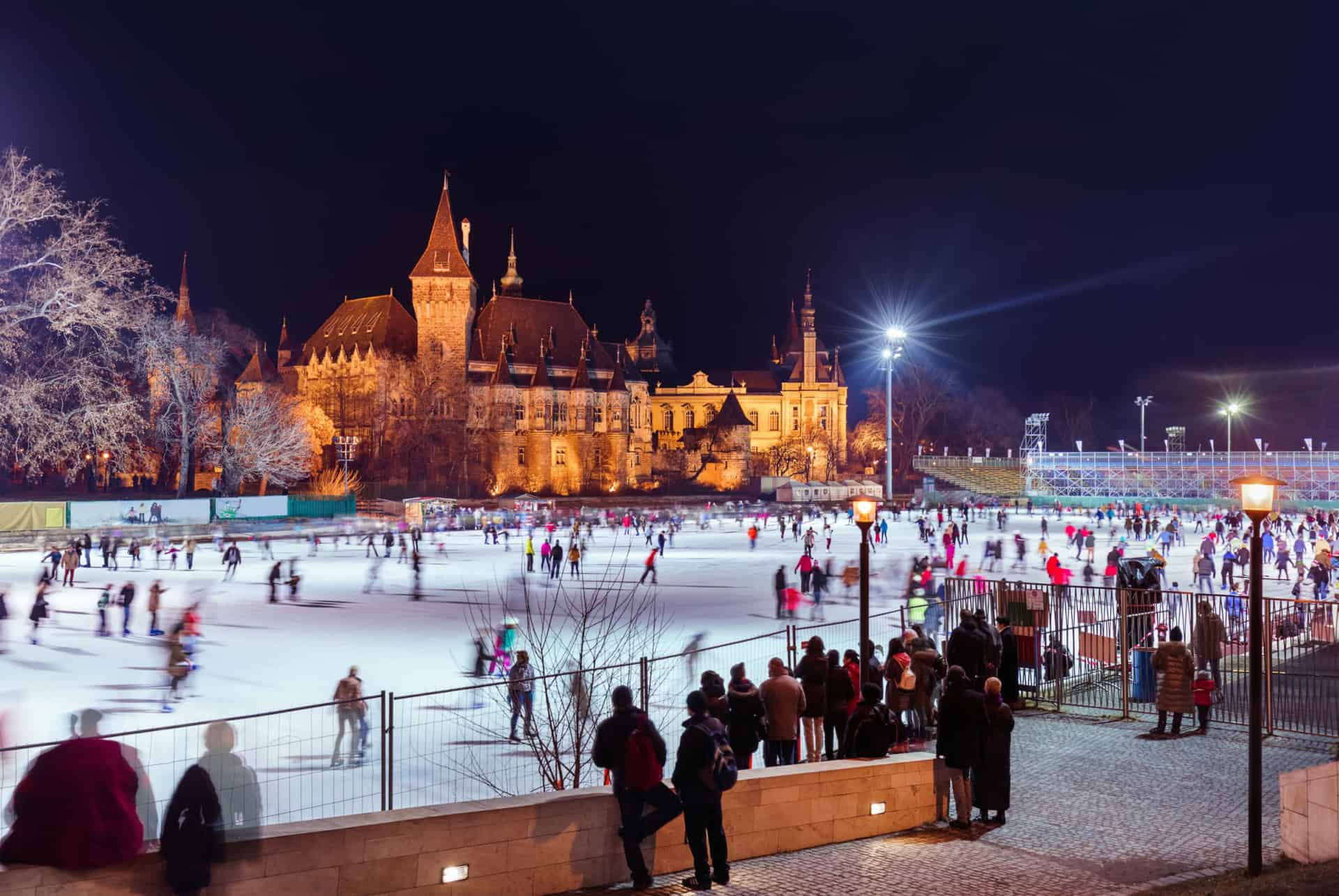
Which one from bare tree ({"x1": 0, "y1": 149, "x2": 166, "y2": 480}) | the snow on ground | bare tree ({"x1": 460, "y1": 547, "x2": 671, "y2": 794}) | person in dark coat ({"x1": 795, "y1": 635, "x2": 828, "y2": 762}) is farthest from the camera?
bare tree ({"x1": 0, "y1": 149, "x2": 166, "y2": 480})

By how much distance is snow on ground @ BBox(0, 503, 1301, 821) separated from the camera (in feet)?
29.0

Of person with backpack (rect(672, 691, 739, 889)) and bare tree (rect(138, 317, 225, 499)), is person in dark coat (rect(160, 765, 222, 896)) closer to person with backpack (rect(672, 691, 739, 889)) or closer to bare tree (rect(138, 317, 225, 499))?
person with backpack (rect(672, 691, 739, 889))

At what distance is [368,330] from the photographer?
8356 cm

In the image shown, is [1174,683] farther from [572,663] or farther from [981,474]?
[981,474]

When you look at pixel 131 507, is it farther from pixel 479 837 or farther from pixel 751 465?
pixel 751 465

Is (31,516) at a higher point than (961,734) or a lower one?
higher

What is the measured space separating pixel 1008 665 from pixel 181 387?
43.8 meters

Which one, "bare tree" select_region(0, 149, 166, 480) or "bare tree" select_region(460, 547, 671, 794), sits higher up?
"bare tree" select_region(0, 149, 166, 480)

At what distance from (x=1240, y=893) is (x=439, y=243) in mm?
81027

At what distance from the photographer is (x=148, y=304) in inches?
1334

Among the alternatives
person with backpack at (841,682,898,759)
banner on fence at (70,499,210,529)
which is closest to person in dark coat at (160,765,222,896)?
person with backpack at (841,682,898,759)

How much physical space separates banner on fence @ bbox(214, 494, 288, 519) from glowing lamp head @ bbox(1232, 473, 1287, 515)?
1687 inches

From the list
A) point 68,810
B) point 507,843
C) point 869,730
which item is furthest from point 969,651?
point 68,810

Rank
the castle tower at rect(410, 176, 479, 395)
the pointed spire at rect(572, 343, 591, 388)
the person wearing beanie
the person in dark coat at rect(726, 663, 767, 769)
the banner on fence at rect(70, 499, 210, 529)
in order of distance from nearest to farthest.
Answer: the person in dark coat at rect(726, 663, 767, 769)
the person wearing beanie
the banner on fence at rect(70, 499, 210, 529)
the castle tower at rect(410, 176, 479, 395)
the pointed spire at rect(572, 343, 591, 388)
